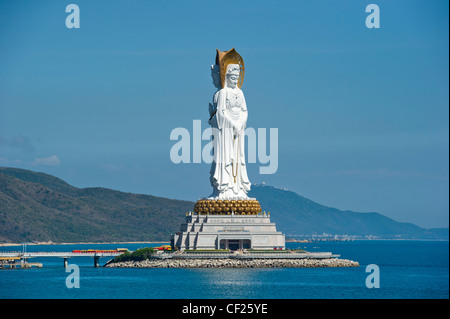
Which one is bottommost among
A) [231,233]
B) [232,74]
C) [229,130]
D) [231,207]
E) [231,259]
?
[231,259]

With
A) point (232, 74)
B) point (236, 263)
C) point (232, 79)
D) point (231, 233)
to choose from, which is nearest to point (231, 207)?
point (231, 233)

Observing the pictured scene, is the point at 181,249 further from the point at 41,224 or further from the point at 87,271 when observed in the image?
the point at 41,224

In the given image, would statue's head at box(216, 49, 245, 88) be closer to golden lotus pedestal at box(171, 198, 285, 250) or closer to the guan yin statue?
the guan yin statue

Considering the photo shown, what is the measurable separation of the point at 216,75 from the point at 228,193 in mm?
10342

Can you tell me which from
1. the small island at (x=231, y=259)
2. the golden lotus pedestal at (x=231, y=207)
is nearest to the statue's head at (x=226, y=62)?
the golden lotus pedestal at (x=231, y=207)

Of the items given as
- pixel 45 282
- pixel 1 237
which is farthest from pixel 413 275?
pixel 1 237

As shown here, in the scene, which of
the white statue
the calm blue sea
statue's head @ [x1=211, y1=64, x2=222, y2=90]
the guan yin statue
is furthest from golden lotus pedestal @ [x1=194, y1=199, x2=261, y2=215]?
statue's head @ [x1=211, y1=64, x2=222, y2=90]

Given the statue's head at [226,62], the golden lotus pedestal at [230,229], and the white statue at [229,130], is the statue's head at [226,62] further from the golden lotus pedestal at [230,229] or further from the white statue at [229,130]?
the golden lotus pedestal at [230,229]

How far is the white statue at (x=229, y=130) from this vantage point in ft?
283

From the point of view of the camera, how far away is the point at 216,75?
87.1 metres

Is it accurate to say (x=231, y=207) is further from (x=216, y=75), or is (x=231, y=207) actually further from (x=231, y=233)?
(x=216, y=75)

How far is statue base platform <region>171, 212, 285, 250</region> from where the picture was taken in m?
84.4
